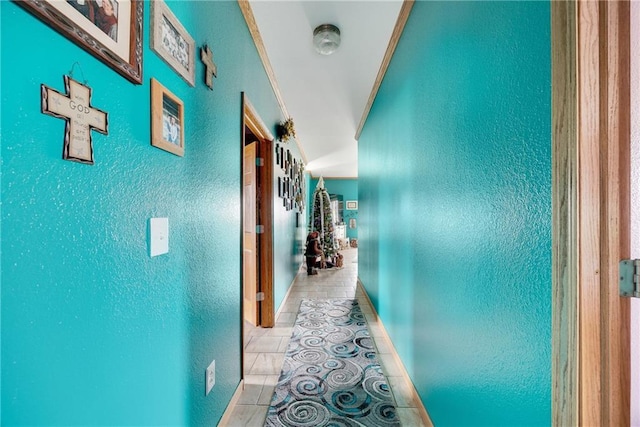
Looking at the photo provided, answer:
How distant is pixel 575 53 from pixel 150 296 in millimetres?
1265

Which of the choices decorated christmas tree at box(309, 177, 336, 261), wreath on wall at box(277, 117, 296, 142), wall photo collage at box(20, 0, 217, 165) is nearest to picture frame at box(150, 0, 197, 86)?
wall photo collage at box(20, 0, 217, 165)

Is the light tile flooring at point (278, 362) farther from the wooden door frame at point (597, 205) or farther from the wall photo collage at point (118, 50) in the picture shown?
the wall photo collage at point (118, 50)

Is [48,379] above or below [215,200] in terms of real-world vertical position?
below

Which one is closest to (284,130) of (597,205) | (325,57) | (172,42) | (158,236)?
(325,57)

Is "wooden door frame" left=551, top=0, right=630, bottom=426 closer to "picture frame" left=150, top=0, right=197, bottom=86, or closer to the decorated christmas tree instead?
"picture frame" left=150, top=0, right=197, bottom=86

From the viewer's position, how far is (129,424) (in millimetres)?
752

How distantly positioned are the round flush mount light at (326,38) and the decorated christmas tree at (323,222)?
3843mm

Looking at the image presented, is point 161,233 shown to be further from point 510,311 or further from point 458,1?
point 458,1

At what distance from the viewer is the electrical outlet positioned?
1.24 meters

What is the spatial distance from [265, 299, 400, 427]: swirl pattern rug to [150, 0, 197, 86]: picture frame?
5.70 ft

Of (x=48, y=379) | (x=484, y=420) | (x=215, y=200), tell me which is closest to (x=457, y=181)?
(x=484, y=420)

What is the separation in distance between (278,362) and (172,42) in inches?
80.7

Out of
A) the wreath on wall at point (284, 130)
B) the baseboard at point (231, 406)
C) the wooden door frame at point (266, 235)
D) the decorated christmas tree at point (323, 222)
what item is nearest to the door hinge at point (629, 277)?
the baseboard at point (231, 406)

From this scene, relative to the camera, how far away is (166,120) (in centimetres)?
92
